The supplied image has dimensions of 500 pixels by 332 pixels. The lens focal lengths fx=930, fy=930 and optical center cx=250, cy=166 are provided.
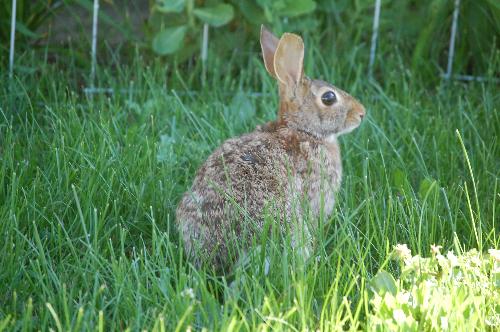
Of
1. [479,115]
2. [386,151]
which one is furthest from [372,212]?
[479,115]

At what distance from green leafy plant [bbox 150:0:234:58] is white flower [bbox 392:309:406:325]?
2.45m

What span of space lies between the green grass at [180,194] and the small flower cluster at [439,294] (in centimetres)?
7

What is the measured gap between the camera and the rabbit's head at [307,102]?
3518 millimetres

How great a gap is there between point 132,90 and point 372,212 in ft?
5.49

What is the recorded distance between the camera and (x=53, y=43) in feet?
16.7

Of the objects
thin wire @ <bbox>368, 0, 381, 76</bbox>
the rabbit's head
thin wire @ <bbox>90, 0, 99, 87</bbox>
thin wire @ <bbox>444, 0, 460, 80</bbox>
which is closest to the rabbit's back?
the rabbit's head

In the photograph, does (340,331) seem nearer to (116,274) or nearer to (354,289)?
(354,289)

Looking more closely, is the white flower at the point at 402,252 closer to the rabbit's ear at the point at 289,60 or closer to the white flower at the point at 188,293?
the white flower at the point at 188,293

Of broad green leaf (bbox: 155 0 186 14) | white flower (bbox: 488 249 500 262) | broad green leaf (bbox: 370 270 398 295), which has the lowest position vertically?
broad green leaf (bbox: 370 270 398 295)

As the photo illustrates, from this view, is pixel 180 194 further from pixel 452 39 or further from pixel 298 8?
pixel 452 39

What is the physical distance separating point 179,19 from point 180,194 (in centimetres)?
157

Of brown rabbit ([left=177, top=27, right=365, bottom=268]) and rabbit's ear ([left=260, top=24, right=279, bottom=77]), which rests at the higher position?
rabbit's ear ([left=260, top=24, right=279, bottom=77])

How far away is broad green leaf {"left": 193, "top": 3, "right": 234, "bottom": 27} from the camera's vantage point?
4578 mm

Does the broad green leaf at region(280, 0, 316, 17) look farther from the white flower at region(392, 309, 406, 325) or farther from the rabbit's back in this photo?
the white flower at region(392, 309, 406, 325)
